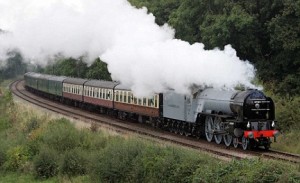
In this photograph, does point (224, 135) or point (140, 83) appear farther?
point (140, 83)

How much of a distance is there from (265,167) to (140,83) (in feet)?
57.4

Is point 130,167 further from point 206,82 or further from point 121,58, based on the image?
point 121,58

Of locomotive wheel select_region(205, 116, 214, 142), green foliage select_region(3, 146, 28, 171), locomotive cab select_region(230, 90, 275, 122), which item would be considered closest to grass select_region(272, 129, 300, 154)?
locomotive cab select_region(230, 90, 275, 122)

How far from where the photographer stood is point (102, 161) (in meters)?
17.6

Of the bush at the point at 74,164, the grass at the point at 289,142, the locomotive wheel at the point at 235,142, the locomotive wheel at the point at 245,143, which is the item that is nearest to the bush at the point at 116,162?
the bush at the point at 74,164

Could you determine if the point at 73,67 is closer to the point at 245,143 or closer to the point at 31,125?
the point at 31,125

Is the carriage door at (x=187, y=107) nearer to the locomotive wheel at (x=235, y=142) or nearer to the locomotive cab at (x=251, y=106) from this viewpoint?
the locomotive wheel at (x=235, y=142)

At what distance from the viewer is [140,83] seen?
2886 cm

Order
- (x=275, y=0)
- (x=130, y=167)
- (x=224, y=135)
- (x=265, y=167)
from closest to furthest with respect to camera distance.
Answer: (x=265, y=167), (x=130, y=167), (x=224, y=135), (x=275, y=0)

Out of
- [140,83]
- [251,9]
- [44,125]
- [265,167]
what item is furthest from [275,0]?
[265,167]

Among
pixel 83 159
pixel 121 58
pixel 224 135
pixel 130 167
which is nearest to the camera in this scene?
pixel 130 167

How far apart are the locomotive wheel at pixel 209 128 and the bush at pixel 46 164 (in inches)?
290

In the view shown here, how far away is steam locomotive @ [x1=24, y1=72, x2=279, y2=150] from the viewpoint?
66.9ft

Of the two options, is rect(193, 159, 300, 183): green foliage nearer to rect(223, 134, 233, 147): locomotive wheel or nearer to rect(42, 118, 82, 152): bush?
rect(223, 134, 233, 147): locomotive wheel
